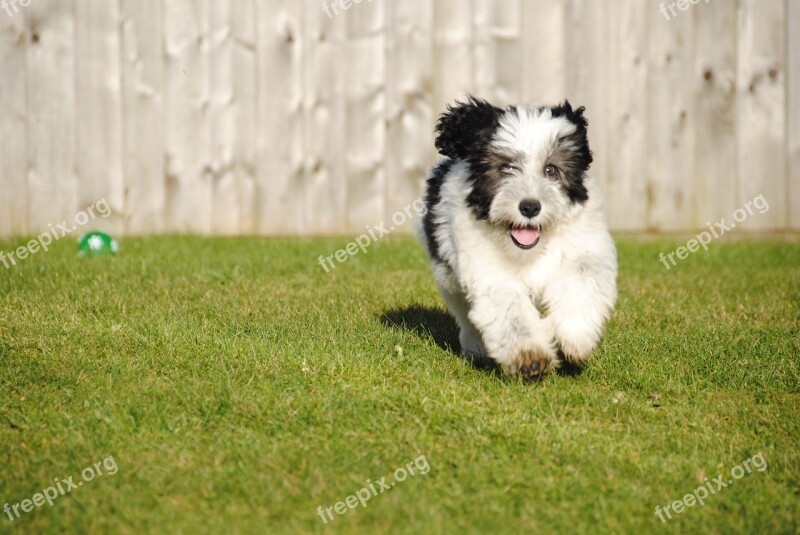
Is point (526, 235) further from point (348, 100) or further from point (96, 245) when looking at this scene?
point (348, 100)

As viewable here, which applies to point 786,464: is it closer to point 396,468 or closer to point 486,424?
point 486,424

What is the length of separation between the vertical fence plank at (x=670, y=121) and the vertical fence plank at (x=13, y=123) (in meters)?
5.61

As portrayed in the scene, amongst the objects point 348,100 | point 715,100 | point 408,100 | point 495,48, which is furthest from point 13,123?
point 715,100

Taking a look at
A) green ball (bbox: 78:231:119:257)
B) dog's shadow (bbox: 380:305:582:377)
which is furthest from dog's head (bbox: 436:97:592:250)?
green ball (bbox: 78:231:119:257)

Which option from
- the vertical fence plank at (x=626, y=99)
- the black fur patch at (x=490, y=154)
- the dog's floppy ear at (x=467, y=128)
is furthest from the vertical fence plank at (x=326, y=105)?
the black fur patch at (x=490, y=154)

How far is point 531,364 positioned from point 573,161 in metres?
0.99

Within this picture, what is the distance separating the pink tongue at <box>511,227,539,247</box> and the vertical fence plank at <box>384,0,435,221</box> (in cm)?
440

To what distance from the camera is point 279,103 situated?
8.68m

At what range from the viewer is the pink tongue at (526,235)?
444 cm

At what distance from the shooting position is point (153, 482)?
340cm

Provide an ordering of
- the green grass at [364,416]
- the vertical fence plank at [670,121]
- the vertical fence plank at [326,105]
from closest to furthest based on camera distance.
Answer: the green grass at [364,416]
the vertical fence plank at [326,105]
the vertical fence plank at [670,121]

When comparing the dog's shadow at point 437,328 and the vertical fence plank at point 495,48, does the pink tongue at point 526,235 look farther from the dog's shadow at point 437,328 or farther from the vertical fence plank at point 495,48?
the vertical fence plank at point 495,48

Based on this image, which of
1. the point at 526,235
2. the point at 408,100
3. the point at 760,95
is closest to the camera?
the point at 526,235

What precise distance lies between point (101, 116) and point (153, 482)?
570 centimetres
